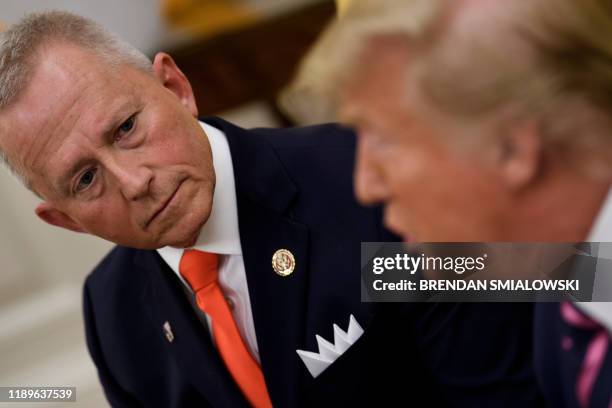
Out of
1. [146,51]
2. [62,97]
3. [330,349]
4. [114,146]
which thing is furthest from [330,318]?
[146,51]

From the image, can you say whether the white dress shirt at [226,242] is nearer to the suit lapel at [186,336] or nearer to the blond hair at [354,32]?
the suit lapel at [186,336]

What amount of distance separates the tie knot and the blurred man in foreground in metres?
0.63

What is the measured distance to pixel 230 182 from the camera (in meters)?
1.38

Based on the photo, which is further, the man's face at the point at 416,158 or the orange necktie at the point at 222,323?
the orange necktie at the point at 222,323

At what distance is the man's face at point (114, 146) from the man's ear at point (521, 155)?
0.64m

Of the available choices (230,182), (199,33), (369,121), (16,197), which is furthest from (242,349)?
(199,33)

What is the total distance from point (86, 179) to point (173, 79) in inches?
8.8

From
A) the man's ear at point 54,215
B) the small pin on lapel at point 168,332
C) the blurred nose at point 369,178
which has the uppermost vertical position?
the blurred nose at point 369,178

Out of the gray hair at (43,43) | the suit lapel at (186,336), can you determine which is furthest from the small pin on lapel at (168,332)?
the gray hair at (43,43)

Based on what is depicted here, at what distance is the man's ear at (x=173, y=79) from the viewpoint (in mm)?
1323

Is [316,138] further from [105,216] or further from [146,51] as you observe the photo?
[146,51]

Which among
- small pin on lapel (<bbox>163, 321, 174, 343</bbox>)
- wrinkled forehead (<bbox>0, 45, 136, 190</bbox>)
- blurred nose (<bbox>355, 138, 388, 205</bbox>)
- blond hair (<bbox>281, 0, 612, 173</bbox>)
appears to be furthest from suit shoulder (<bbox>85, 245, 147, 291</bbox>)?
blond hair (<bbox>281, 0, 612, 173</bbox>)

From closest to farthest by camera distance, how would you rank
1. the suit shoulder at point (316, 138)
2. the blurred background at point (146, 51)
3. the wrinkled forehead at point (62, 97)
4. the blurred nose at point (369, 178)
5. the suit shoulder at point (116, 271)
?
the blurred nose at point (369, 178) < the wrinkled forehead at point (62, 97) < the suit shoulder at point (316, 138) < the suit shoulder at point (116, 271) < the blurred background at point (146, 51)

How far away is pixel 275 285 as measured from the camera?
53.2 inches
